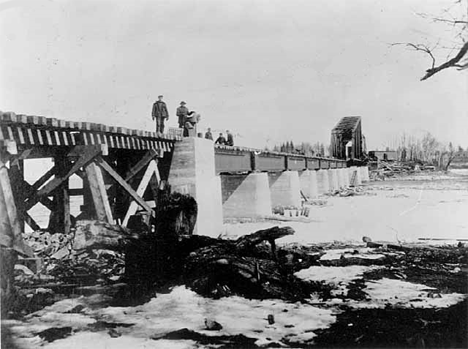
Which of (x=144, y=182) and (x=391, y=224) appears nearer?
(x=144, y=182)

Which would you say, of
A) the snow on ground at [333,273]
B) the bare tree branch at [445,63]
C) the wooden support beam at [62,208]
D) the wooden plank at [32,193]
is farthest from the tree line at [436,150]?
the wooden plank at [32,193]

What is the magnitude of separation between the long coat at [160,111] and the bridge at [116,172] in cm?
58

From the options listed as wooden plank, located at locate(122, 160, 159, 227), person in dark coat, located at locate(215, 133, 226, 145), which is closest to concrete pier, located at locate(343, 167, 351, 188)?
person in dark coat, located at locate(215, 133, 226, 145)

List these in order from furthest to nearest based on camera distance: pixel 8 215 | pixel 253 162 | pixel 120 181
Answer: pixel 253 162, pixel 120 181, pixel 8 215

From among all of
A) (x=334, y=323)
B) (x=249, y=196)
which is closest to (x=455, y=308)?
(x=334, y=323)

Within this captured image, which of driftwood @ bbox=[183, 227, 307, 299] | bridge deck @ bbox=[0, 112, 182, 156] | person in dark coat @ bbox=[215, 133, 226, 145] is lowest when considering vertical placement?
driftwood @ bbox=[183, 227, 307, 299]

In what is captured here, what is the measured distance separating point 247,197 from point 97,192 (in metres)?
10.00

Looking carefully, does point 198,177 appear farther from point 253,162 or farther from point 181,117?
point 253,162

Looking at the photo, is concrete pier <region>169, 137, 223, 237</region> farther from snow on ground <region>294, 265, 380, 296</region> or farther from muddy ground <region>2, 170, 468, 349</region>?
snow on ground <region>294, 265, 380, 296</region>

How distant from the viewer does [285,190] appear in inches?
864

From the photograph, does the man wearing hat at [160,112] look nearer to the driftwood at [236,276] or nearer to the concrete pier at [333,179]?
the driftwood at [236,276]

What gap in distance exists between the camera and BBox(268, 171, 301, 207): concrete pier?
2184 centimetres

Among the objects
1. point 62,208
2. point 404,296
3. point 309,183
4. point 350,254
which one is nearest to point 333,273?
point 404,296

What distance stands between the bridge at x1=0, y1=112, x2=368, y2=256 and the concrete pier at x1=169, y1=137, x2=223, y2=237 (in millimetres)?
28
